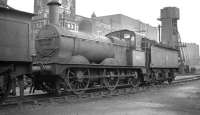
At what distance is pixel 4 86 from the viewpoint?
24.9 feet

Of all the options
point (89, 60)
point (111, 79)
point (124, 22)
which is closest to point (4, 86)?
point (89, 60)

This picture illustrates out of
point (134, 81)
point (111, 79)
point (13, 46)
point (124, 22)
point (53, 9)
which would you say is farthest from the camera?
point (124, 22)

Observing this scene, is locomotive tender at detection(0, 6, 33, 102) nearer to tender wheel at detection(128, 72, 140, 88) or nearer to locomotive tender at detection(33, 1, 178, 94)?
locomotive tender at detection(33, 1, 178, 94)

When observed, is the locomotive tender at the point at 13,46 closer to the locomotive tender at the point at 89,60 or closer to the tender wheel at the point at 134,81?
the locomotive tender at the point at 89,60

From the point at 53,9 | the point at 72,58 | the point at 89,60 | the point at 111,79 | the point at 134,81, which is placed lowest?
the point at 134,81

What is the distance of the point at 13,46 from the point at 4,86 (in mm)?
1363

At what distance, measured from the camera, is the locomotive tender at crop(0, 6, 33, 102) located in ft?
23.7

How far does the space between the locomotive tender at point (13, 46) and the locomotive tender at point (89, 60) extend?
2505 millimetres

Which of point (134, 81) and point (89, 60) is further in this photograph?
point (134, 81)

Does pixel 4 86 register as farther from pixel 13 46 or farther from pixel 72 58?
pixel 72 58

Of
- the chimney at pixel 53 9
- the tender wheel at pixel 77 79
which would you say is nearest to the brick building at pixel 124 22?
the chimney at pixel 53 9

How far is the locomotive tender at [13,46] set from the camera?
7.24 m

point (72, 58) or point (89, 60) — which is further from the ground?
point (72, 58)

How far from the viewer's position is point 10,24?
24.3ft
